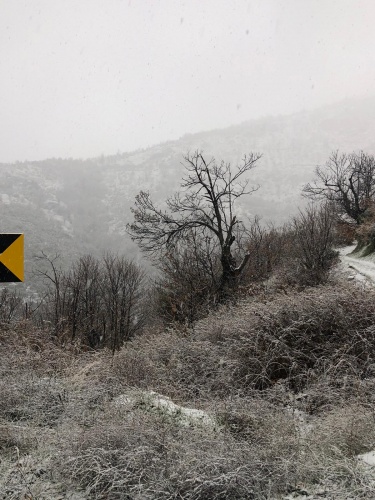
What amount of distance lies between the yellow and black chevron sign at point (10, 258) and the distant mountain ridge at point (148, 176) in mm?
68662

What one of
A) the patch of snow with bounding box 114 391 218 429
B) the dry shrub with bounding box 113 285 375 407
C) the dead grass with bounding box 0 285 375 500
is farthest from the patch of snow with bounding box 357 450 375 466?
the dry shrub with bounding box 113 285 375 407

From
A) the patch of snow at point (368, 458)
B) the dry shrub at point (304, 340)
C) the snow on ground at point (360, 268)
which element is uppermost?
the patch of snow at point (368, 458)

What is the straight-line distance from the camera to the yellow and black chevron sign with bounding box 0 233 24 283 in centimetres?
361

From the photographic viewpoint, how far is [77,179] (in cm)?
13262

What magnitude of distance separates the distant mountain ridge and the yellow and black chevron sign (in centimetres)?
6866

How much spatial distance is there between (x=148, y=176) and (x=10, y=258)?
5030 inches

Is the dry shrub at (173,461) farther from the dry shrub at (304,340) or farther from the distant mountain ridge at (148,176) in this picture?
the distant mountain ridge at (148,176)

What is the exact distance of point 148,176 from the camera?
5059 inches

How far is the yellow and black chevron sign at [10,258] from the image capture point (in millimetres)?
3611

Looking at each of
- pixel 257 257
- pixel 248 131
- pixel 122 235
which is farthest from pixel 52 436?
pixel 248 131

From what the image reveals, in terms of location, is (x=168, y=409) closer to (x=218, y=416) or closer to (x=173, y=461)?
(x=218, y=416)

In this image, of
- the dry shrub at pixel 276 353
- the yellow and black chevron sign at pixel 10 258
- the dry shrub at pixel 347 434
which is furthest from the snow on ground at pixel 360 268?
the yellow and black chevron sign at pixel 10 258

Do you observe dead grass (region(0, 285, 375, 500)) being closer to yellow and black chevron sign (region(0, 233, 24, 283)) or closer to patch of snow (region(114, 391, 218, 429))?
patch of snow (region(114, 391, 218, 429))

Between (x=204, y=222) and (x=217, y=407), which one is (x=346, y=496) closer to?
(x=217, y=407)
